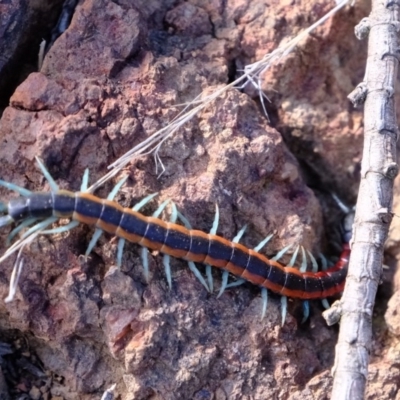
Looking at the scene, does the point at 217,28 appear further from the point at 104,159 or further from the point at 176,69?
the point at 104,159

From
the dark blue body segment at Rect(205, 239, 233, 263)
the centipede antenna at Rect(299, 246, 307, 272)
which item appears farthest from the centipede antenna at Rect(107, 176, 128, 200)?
the centipede antenna at Rect(299, 246, 307, 272)

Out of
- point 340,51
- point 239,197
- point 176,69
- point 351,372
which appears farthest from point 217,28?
point 351,372

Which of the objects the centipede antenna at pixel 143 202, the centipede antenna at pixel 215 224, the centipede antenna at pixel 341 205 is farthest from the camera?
the centipede antenna at pixel 341 205

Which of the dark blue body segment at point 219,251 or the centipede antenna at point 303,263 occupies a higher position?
the centipede antenna at point 303,263

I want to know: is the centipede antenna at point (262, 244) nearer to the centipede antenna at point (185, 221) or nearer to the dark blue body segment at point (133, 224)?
the centipede antenna at point (185, 221)

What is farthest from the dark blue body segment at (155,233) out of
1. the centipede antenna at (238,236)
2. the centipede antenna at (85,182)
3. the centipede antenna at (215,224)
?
the centipede antenna at (238,236)

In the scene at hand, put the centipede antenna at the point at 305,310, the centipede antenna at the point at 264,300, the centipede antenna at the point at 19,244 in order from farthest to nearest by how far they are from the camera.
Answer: the centipede antenna at the point at 305,310 < the centipede antenna at the point at 264,300 < the centipede antenna at the point at 19,244

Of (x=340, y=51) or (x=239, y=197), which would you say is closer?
(x=239, y=197)
